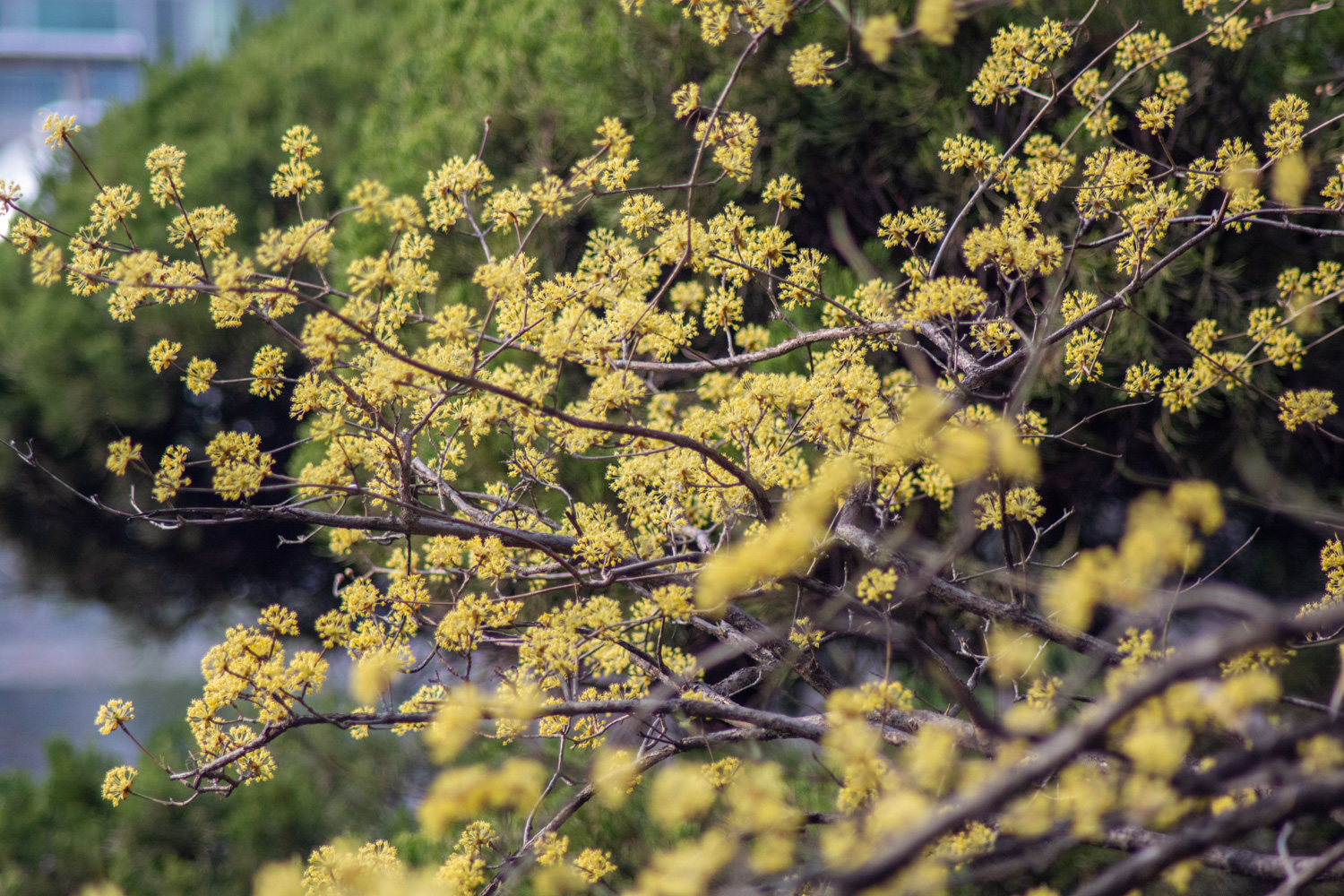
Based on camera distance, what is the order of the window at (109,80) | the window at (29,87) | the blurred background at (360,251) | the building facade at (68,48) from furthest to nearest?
1. the window at (29,87)
2. the window at (109,80)
3. the building facade at (68,48)
4. the blurred background at (360,251)

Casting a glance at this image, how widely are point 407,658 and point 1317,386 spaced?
9.44 feet

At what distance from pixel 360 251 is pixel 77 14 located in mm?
16435

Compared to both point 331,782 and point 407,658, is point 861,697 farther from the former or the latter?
point 331,782

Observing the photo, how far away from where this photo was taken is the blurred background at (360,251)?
9.11 ft

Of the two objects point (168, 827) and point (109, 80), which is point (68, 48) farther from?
point (168, 827)

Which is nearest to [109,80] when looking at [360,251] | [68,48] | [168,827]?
[68,48]

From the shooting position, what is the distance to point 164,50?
19.6 feet

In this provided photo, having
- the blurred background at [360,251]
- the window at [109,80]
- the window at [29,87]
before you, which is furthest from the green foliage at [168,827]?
the window at [29,87]

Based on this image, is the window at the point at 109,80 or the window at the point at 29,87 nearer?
the window at the point at 109,80

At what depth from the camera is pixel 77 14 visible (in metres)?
15.3

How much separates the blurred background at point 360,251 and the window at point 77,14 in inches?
409

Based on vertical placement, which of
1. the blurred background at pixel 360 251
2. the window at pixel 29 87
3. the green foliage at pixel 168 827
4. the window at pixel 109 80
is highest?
the window at pixel 29 87

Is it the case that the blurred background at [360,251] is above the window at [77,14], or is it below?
below

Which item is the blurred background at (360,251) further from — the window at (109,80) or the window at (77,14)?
the window at (77,14)
